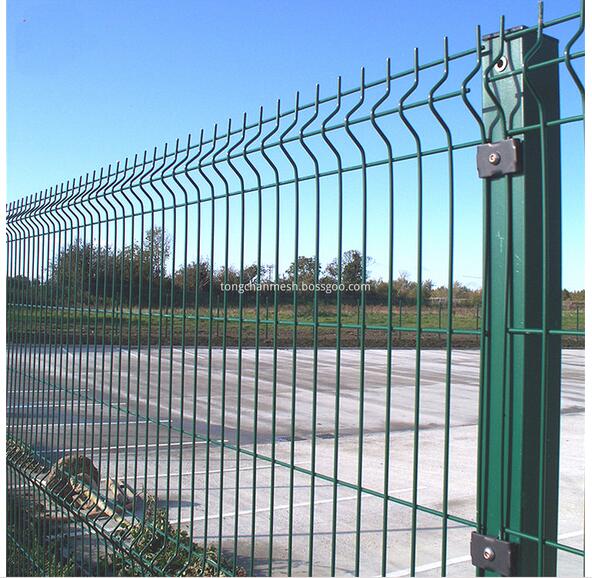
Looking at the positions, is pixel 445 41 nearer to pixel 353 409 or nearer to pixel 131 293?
pixel 131 293

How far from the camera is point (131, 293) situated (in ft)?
12.5

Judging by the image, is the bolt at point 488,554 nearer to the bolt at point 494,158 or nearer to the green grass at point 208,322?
the green grass at point 208,322

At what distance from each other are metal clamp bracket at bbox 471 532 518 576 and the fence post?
0.02 m

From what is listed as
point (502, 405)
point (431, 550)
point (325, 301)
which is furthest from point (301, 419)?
point (502, 405)

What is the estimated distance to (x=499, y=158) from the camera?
2.05m

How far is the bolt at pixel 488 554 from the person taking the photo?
2.01 m

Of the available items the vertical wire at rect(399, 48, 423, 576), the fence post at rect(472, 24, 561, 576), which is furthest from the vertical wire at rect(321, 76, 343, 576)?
the fence post at rect(472, 24, 561, 576)

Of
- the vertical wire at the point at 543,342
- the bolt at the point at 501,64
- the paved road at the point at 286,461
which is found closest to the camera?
the vertical wire at the point at 543,342

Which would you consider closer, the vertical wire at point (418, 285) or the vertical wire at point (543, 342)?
the vertical wire at point (543, 342)

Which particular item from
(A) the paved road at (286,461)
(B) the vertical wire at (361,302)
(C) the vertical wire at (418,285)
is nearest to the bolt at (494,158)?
(C) the vertical wire at (418,285)

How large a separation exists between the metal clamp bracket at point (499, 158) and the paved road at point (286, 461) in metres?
0.76

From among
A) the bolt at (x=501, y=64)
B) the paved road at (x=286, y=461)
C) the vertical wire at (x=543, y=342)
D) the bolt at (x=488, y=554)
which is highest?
the bolt at (x=501, y=64)

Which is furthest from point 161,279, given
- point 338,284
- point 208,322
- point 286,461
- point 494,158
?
point 286,461

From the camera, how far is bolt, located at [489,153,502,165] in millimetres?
2047
